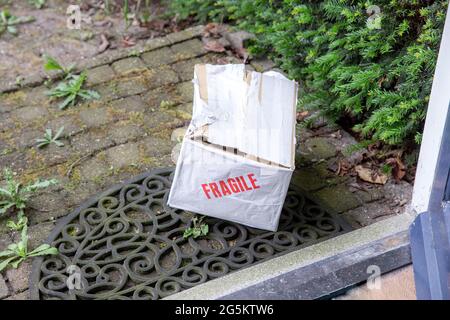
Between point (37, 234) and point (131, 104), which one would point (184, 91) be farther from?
point (37, 234)

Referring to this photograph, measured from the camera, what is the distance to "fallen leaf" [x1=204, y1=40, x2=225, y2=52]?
4.30 meters

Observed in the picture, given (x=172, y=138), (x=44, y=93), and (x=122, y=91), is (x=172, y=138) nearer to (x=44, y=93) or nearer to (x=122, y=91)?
(x=122, y=91)

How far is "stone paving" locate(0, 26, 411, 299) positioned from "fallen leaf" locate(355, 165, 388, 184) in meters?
0.04

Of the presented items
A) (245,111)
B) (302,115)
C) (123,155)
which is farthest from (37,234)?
(302,115)

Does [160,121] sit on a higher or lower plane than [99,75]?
lower

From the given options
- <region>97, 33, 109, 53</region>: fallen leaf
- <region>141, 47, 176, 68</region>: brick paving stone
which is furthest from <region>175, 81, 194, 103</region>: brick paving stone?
<region>97, 33, 109, 53</region>: fallen leaf

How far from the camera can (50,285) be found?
2797mm

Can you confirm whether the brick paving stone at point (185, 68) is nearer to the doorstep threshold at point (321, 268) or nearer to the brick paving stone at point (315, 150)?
the brick paving stone at point (315, 150)

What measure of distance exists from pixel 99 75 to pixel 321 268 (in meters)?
2.14

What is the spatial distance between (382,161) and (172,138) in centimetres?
111

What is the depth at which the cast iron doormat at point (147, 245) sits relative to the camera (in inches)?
111

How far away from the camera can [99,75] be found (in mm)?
4133

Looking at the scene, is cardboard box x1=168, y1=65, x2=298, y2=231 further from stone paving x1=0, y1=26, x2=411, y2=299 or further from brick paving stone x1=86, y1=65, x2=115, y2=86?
brick paving stone x1=86, y1=65, x2=115, y2=86
